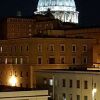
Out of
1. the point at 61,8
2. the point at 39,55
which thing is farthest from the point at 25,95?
the point at 61,8

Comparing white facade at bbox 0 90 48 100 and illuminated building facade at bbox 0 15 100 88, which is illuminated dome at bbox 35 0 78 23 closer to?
illuminated building facade at bbox 0 15 100 88

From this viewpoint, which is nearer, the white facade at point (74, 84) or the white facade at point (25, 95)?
the white facade at point (25, 95)

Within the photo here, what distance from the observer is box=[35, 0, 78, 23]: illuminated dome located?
170 meters

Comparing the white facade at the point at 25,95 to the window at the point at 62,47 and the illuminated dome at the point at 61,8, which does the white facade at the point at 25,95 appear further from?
the illuminated dome at the point at 61,8

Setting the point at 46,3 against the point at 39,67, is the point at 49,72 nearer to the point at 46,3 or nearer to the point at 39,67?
the point at 39,67

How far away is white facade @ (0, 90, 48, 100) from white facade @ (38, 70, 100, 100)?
1535 cm

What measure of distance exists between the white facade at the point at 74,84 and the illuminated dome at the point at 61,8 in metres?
93.9

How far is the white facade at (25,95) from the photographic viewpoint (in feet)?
157

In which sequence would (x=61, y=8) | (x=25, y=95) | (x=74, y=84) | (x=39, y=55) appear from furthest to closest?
(x=61, y=8), (x=39, y=55), (x=74, y=84), (x=25, y=95)

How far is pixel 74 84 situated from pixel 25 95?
71.7 ft

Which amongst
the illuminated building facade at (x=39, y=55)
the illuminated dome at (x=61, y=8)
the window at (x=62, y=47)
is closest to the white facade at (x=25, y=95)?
the illuminated building facade at (x=39, y=55)

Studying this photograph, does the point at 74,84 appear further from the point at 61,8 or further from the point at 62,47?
the point at 61,8

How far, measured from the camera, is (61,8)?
177m

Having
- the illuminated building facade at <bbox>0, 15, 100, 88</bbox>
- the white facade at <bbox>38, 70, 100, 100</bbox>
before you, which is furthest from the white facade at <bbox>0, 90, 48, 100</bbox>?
the illuminated building facade at <bbox>0, 15, 100, 88</bbox>
